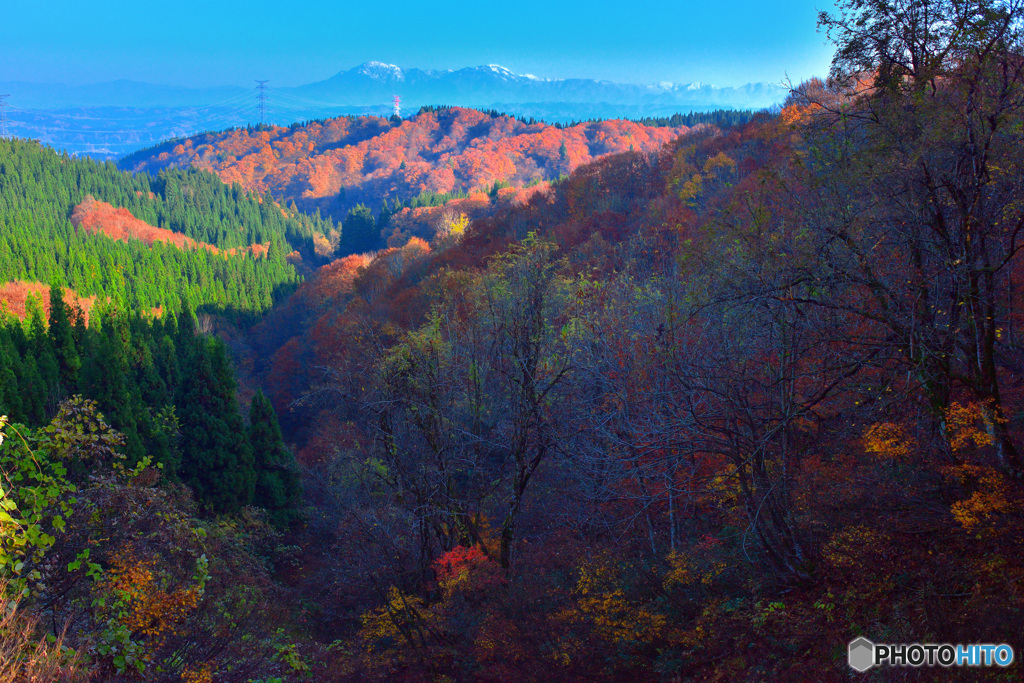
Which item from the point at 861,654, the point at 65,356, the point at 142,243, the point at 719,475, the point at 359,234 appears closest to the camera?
the point at 861,654

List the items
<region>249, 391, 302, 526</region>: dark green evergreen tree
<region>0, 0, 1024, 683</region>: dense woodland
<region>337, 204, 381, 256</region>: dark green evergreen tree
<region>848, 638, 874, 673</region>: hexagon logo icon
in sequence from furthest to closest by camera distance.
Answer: <region>337, 204, 381, 256</region>: dark green evergreen tree
<region>249, 391, 302, 526</region>: dark green evergreen tree
<region>0, 0, 1024, 683</region>: dense woodland
<region>848, 638, 874, 673</region>: hexagon logo icon

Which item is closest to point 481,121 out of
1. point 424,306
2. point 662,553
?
point 424,306

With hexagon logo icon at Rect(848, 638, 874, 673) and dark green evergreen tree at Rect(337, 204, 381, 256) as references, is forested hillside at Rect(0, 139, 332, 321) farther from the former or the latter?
hexagon logo icon at Rect(848, 638, 874, 673)

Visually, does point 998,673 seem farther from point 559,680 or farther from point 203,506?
point 203,506

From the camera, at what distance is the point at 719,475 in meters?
8.00

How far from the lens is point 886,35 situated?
341 inches

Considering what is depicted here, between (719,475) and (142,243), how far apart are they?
116225 millimetres

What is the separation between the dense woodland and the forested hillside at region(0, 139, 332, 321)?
67.4m

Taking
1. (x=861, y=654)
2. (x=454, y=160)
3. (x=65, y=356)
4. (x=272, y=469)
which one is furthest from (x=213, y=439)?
(x=454, y=160)

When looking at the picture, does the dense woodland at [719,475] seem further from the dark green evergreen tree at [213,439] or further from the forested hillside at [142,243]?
the forested hillside at [142,243]

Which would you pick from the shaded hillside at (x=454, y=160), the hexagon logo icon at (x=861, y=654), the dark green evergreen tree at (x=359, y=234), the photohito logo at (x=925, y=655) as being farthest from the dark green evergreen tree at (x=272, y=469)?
the shaded hillside at (x=454, y=160)

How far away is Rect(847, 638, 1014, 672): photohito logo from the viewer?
576 centimetres

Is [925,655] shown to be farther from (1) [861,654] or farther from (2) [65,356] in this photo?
(2) [65,356]

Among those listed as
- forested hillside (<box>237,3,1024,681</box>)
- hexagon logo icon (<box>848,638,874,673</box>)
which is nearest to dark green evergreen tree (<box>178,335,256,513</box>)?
forested hillside (<box>237,3,1024,681</box>)
